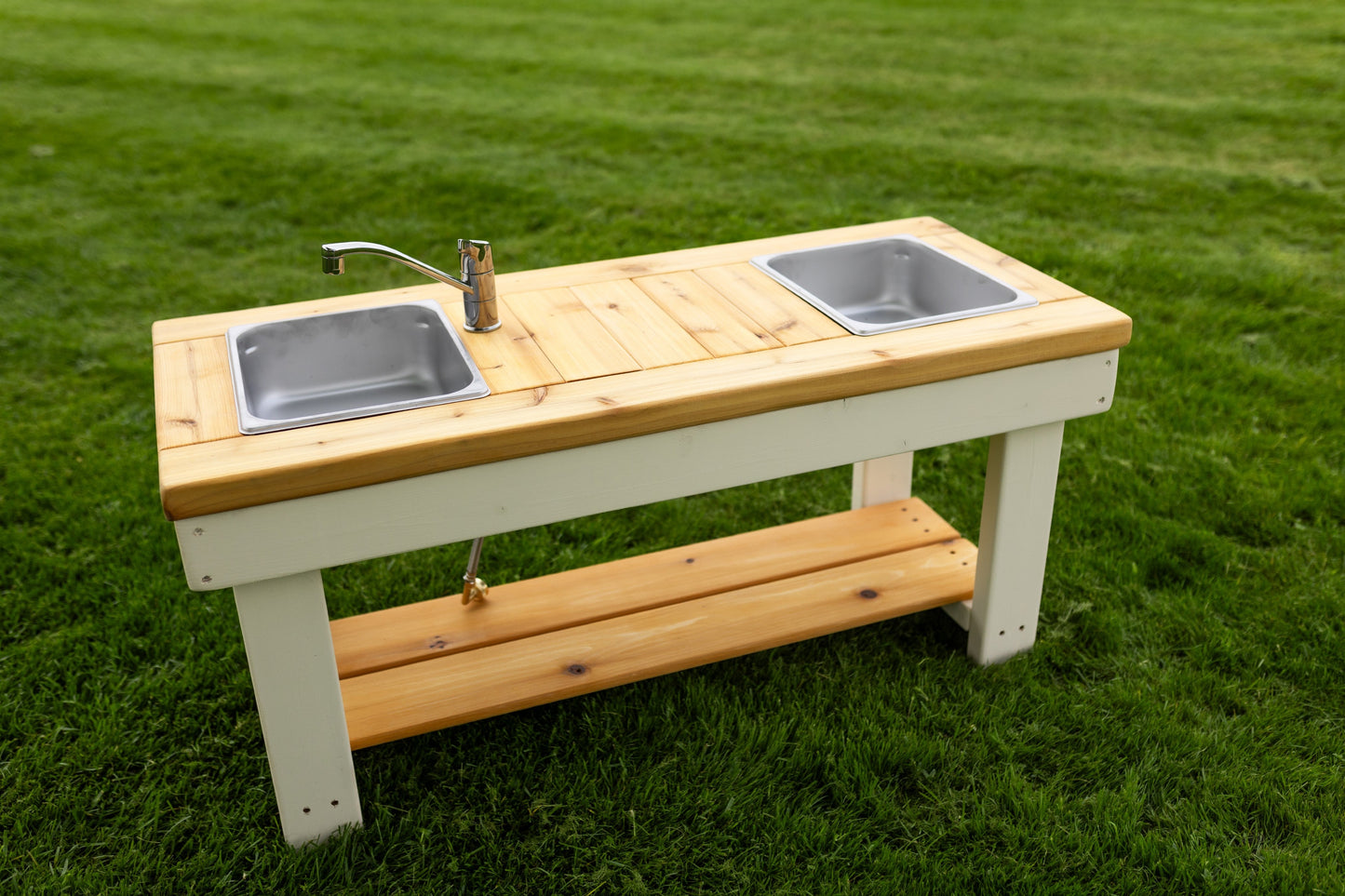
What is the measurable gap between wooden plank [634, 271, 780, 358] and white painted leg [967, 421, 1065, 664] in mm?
515

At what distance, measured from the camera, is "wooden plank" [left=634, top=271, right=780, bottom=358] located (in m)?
1.86

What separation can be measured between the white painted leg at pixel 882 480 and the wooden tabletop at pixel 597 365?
546 millimetres

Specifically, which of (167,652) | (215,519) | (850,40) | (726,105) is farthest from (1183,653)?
(850,40)

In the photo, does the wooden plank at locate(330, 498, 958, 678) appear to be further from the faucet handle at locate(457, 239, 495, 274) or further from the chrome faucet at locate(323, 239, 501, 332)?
the faucet handle at locate(457, 239, 495, 274)

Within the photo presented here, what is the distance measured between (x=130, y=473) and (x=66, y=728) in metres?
1.00

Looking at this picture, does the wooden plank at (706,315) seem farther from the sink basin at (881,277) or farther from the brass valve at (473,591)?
the brass valve at (473,591)

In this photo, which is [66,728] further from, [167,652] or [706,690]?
[706,690]

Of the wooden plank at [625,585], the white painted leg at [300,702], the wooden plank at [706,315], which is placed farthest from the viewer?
the wooden plank at [625,585]

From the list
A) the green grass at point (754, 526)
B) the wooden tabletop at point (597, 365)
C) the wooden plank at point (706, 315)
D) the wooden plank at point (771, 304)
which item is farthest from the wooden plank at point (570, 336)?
the green grass at point (754, 526)

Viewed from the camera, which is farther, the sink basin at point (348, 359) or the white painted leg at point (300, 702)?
the sink basin at point (348, 359)

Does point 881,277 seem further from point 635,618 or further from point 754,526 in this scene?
point 635,618

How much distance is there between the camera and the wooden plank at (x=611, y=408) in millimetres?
1494

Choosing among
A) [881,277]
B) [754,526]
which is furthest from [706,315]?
[754,526]

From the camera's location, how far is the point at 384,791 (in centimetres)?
198
